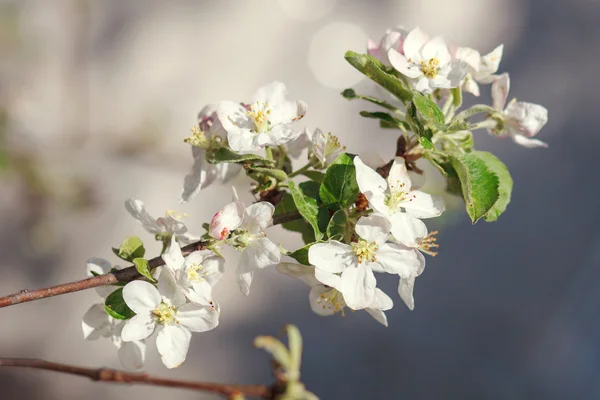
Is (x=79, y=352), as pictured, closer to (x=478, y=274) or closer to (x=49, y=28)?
(x=49, y=28)

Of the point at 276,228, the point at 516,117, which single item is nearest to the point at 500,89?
the point at 516,117

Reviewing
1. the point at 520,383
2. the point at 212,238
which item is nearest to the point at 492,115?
the point at 212,238

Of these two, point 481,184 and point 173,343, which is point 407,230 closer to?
point 481,184

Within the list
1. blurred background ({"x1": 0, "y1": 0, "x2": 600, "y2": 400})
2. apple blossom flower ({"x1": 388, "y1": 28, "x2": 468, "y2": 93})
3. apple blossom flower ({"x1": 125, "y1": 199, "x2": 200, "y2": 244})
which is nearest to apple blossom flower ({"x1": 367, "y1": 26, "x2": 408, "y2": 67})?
apple blossom flower ({"x1": 388, "y1": 28, "x2": 468, "y2": 93})

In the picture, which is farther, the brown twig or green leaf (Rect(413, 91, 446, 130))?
green leaf (Rect(413, 91, 446, 130))

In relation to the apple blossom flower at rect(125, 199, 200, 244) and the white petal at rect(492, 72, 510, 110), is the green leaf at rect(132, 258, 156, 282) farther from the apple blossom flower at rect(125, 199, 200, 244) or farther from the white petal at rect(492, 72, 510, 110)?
the white petal at rect(492, 72, 510, 110)

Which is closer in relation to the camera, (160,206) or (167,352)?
(167,352)
